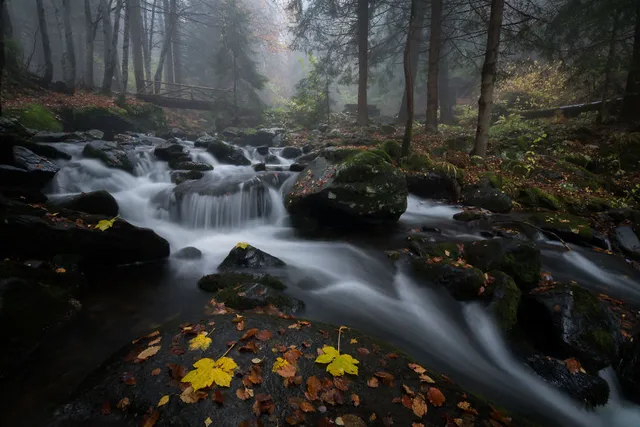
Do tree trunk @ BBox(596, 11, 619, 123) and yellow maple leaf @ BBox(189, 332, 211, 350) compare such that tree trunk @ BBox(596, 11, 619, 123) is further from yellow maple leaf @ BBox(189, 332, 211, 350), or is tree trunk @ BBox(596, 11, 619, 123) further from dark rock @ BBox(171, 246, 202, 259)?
yellow maple leaf @ BBox(189, 332, 211, 350)

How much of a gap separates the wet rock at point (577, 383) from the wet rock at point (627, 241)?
180 inches

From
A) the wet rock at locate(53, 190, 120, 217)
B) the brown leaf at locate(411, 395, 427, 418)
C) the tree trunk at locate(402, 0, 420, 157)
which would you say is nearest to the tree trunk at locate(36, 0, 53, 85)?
the wet rock at locate(53, 190, 120, 217)

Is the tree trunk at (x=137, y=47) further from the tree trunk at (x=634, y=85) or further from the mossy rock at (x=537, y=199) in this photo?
the tree trunk at (x=634, y=85)

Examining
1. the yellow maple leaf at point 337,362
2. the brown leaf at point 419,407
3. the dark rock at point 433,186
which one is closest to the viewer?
the brown leaf at point 419,407

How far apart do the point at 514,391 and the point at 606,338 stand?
1301mm

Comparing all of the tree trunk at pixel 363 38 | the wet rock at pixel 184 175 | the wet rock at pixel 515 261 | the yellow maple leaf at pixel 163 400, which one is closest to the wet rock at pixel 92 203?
the wet rock at pixel 184 175

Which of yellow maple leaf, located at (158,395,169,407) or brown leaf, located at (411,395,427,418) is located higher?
yellow maple leaf, located at (158,395,169,407)

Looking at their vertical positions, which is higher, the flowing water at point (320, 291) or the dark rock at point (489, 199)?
the dark rock at point (489, 199)

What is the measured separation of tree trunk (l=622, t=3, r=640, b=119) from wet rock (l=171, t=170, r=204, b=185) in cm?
1531

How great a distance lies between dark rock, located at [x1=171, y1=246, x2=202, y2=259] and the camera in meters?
6.06

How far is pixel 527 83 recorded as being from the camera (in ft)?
67.6

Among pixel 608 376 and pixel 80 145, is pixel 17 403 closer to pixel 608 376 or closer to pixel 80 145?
pixel 608 376

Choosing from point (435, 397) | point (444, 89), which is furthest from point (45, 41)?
point (444, 89)

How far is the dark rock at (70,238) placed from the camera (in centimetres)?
429
